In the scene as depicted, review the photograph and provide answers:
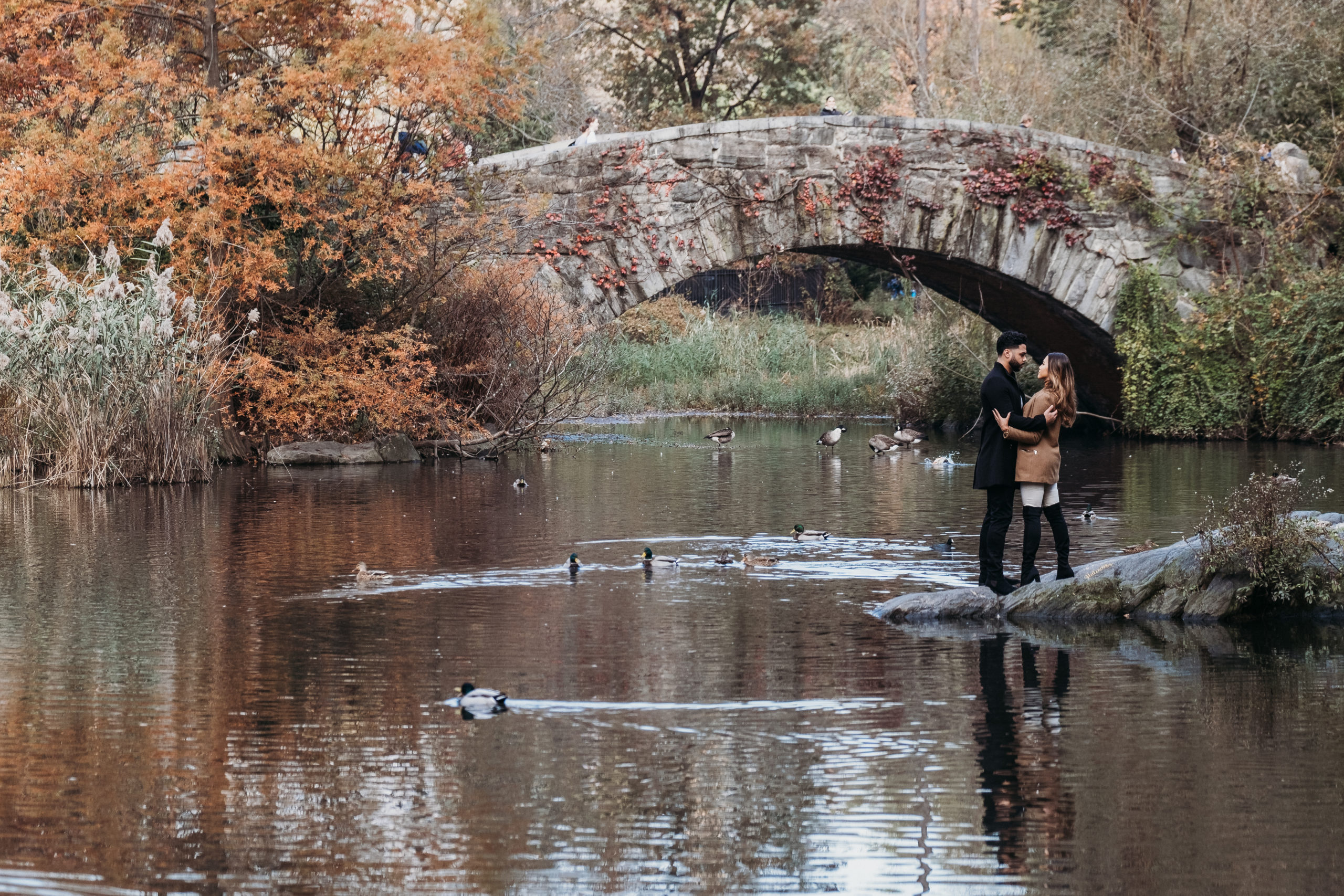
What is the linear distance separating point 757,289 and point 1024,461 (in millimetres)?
32927

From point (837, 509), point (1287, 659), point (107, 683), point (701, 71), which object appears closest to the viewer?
point (107, 683)

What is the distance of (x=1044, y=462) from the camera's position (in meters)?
9.50

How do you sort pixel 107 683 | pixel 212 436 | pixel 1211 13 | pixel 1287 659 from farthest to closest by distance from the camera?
pixel 1211 13 → pixel 212 436 → pixel 1287 659 → pixel 107 683

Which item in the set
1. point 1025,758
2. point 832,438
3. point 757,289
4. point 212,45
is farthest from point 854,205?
point 757,289

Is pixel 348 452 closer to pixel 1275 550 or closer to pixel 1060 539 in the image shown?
pixel 1060 539

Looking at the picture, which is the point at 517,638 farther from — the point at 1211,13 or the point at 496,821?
the point at 1211,13

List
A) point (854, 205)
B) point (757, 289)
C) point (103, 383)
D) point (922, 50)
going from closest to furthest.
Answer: point (103, 383) < point (854, 205) < point (757, 289) < point (922, 50)

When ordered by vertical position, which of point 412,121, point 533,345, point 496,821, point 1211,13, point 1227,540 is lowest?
point 496,821

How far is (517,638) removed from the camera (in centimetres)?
840

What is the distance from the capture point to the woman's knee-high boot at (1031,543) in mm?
9461

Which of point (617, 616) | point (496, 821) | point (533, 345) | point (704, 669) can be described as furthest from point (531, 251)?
point (496, 821)

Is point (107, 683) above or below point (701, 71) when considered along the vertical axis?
below

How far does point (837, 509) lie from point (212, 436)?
7.38m

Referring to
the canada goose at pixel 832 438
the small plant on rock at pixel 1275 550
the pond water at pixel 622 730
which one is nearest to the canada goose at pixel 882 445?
the canada goose at pixel 832 438
